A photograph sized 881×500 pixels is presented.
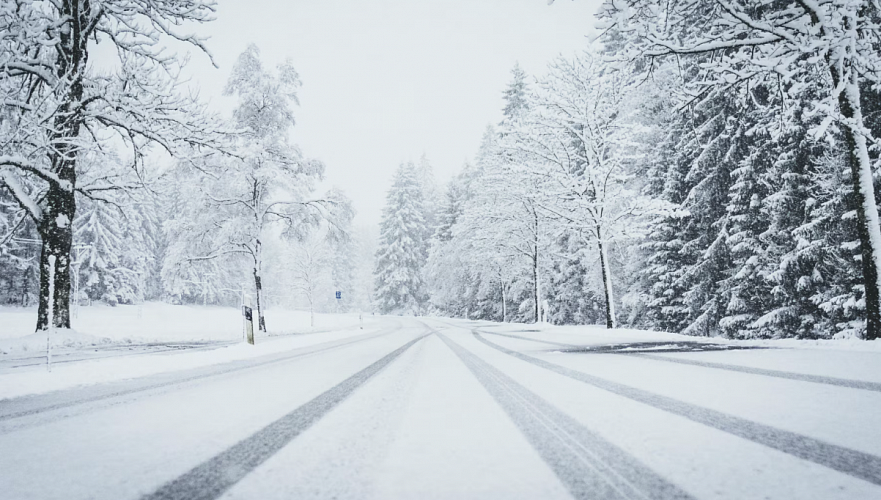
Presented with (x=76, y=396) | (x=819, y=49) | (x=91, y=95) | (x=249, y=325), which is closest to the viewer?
(x=76, y=396)

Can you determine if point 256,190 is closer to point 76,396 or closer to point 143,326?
point 143,326

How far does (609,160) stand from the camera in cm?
1756

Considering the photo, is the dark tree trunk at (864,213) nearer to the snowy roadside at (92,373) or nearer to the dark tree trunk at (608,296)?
the dark tree trunk at (608,296)

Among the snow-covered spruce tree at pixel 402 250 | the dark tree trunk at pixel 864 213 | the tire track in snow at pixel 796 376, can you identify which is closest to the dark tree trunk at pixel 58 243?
the tire track in snow at pixel 796 376

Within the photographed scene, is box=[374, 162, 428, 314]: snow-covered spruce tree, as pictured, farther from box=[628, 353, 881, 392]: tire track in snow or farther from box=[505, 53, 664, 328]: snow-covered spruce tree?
box=[628, 353, 881, 392]: tire track in snow

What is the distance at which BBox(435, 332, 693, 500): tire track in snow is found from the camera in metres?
1.37

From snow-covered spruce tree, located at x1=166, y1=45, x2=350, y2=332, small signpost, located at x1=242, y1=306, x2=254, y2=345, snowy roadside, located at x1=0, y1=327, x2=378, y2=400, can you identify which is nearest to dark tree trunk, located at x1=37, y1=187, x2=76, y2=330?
small signpost, located at x1=242, y1=306, x2=254, y2=345

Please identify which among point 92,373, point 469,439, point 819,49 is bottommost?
point 92,373

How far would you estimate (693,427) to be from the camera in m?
2.12

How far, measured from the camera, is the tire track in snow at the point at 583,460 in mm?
1368

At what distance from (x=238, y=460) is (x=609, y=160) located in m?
18.2

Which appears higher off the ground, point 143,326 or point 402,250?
point 402,250

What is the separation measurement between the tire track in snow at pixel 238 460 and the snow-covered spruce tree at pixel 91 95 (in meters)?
11.9

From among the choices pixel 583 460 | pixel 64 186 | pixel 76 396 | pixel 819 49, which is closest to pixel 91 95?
pixel 64 186
